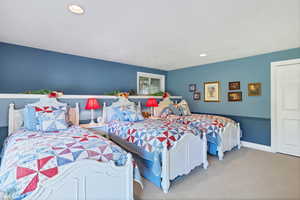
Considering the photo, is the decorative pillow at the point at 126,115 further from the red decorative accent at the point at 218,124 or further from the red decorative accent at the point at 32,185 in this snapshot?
the red decorative accent at the point at 32,185

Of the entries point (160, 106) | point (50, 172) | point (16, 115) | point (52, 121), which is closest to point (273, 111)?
point (160, 106)

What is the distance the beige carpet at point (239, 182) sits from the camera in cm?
185

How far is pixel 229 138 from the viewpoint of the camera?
3125 millimetres

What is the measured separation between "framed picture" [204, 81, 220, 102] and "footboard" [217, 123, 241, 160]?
1031 millimetres

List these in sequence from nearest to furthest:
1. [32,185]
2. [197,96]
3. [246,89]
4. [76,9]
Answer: [32,185], [76,9], [246,89], [197,96]

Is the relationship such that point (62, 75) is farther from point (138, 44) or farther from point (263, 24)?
point (263, 24)

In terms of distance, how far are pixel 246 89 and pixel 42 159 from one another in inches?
165

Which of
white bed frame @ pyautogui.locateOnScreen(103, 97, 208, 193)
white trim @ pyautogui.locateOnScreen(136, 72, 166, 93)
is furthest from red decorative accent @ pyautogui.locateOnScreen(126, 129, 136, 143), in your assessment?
white trim @ pyautogui.locateOnScreen(136, 72, 166, 93)

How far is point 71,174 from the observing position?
115 centimetres

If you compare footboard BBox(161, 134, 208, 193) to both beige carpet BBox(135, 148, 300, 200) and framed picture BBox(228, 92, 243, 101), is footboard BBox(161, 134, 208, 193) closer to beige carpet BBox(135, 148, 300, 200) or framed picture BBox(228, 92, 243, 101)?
beige carpet BBox(135, 148, 300, 200)

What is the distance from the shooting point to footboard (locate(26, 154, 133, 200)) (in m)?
1.07

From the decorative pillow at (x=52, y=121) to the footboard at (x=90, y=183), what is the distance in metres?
1.35

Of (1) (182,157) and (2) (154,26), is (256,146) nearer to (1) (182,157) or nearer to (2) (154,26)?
(1) (182,157)

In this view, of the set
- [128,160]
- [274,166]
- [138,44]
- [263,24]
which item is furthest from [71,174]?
[274,166]
